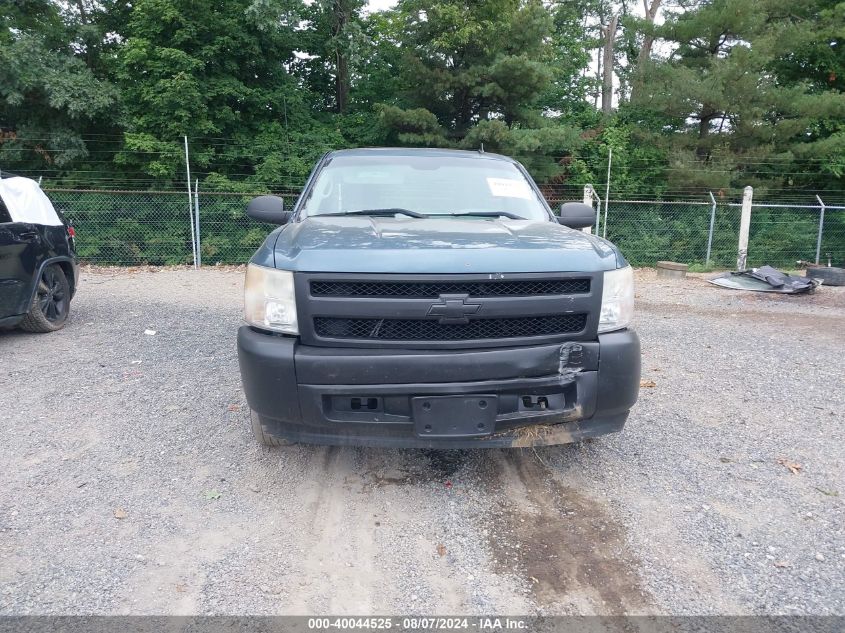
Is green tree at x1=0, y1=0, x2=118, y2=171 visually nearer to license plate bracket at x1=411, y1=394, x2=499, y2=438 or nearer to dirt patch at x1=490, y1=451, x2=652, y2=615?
license plate bracket at x1=411, y1=394, x2=499, y2=438

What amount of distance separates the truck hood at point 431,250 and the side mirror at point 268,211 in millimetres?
772

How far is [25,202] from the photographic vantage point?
20.7 feet

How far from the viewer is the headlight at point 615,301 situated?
3.06 metres

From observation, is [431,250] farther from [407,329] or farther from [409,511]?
[409,511]

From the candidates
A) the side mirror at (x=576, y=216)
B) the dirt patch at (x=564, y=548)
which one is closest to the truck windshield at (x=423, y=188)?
the side mirror at (x=576, y=216)

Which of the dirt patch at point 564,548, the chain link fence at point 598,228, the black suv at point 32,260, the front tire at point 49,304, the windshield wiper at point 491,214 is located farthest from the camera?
the chain link fence at point 598,228

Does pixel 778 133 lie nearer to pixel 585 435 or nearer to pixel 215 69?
pixel 215 69

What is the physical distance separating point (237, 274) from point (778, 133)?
16.3m

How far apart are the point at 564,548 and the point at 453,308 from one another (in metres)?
1.20

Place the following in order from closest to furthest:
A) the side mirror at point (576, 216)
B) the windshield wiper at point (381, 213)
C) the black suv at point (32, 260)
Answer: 1. the windshield wiper at point (381, 213)
2. the side mirror at point (576, 216)
3. the black suv at point (32, 260)

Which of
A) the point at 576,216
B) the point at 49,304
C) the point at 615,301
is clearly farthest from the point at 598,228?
the point at 615,301

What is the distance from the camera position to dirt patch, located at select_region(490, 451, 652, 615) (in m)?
2.46

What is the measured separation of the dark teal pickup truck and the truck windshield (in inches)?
40.4

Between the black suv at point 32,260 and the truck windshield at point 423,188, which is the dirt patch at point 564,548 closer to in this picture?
the truck windshield at point 423,188
